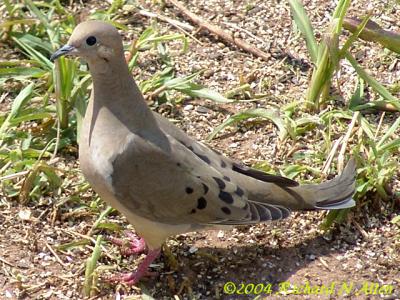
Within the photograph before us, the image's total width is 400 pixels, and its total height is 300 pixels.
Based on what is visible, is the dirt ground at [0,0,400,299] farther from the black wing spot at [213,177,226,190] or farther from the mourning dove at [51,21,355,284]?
the black wing spot at [213,177,226,190]

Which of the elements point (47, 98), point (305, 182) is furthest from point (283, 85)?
point (47, 98)

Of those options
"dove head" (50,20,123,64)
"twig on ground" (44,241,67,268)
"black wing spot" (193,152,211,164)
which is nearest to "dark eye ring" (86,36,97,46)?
"dove head" (50,20,123,64)

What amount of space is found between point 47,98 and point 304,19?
5.47 ft

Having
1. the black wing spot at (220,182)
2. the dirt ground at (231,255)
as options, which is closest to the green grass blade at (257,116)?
the dirt ground at (231,255)

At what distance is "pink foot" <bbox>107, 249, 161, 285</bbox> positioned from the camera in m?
4.59

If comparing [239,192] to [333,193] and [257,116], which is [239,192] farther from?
[257,116]

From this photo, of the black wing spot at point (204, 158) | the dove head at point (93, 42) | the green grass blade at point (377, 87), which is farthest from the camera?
the green grass blade at point (377, 87)

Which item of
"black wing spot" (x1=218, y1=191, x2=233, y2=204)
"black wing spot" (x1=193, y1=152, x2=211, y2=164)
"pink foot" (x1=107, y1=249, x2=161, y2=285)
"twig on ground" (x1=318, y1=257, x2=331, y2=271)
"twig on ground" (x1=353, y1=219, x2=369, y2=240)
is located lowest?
"pink foot" (x1=107, y1=249, x2=161, y2=285)

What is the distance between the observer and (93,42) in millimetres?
4297

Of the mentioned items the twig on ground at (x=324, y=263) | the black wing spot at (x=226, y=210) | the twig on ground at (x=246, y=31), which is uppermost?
the twig on ground at (x=246, y=31)

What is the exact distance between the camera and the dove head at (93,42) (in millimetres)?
4277

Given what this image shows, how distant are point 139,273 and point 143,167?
588 millimetres

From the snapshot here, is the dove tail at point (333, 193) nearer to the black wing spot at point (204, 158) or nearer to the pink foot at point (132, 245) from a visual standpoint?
the black wing spot at point (204, 158)

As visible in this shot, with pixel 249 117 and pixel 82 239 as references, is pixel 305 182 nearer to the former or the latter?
pixel 249 117
